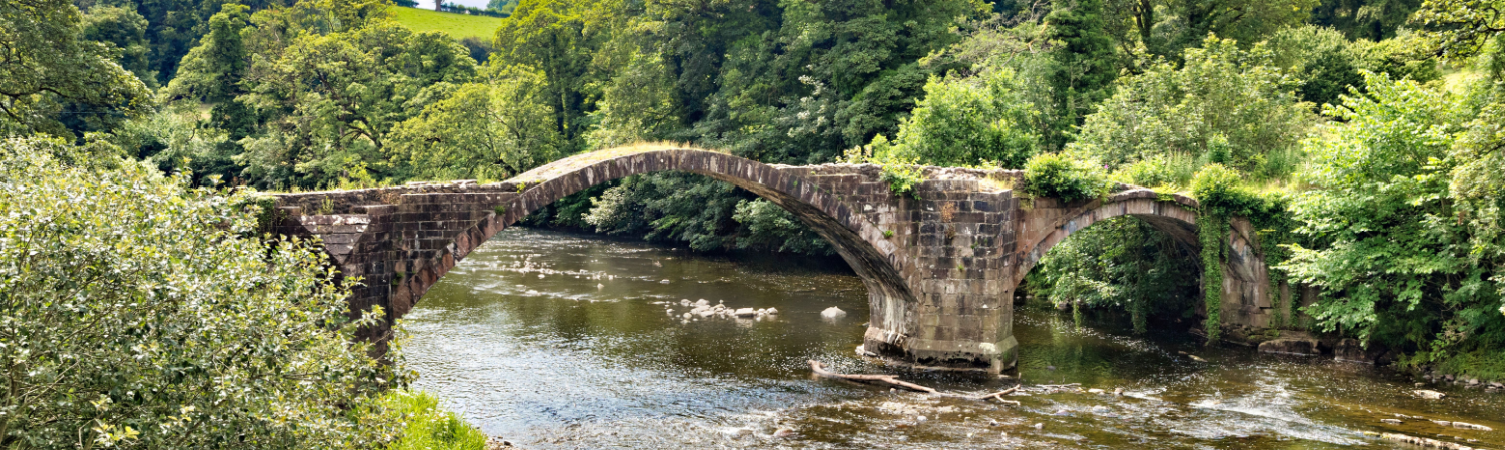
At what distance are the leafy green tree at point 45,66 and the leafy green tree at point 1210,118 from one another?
21517 mm

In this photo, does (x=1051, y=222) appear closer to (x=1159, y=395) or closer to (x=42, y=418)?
(x=1159, y=395)

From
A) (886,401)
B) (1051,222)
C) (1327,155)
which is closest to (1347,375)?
(1327,155)

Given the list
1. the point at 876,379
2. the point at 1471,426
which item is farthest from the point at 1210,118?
the point at 876,379

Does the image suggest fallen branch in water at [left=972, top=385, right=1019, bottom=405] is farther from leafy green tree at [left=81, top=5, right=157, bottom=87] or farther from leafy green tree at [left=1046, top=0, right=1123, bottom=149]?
leafy green tree at [left=81, top=5, right=157, bottom=87]

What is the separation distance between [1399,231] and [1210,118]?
6.32 meters

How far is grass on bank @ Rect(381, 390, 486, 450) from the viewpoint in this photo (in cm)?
1252

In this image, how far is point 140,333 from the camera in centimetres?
747

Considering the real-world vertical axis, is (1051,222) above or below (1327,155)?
below

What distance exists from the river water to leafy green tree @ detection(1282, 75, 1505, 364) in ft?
4.22

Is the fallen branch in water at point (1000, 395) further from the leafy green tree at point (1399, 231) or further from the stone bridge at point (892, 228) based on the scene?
the leafy green tree at point (1399, 231)

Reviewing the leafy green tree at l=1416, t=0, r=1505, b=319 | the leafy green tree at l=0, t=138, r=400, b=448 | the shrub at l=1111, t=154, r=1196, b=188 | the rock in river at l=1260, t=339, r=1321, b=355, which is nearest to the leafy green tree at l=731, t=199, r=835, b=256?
the shrub at l=1111, t=154, r=1196, b=188

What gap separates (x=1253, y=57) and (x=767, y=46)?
57.6 ft

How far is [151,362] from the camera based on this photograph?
295 inches

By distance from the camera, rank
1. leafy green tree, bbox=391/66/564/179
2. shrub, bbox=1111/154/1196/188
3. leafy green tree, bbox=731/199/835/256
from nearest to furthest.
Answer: shrub, bbox=1111/154/1196/188
leafy green tree, bbox=731/199/835/256
leafy green tree, bbox=391/66/564/179
